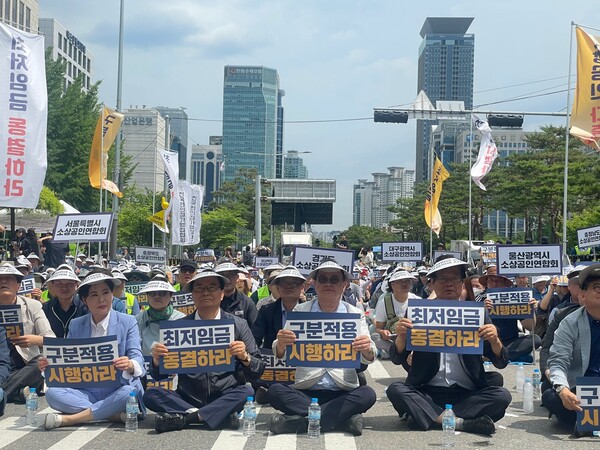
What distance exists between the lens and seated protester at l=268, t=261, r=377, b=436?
24.5 feet

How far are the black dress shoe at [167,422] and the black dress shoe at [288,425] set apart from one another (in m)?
0.85

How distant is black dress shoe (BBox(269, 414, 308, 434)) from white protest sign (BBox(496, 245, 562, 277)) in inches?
268

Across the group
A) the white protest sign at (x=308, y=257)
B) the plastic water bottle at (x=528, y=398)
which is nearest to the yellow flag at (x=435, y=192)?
the white protest sign at (x=308, y=257)

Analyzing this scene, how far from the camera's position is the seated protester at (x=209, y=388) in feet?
24.7

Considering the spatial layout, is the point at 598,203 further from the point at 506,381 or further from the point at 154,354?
the point at 154,354

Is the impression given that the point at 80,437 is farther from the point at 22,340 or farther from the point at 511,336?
the point at 511,336

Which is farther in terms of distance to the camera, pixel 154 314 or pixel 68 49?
pixel 68 49

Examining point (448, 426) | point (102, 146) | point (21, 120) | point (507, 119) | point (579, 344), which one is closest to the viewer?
point (448, 426)

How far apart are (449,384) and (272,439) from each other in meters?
1.75

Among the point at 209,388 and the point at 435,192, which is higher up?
the point at 435,192

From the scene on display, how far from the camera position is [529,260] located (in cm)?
1356

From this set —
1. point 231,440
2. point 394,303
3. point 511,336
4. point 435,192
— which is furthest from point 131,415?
point 435,192

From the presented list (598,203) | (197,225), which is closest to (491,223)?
(598,203)

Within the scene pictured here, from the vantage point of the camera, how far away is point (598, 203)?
40250 mm
